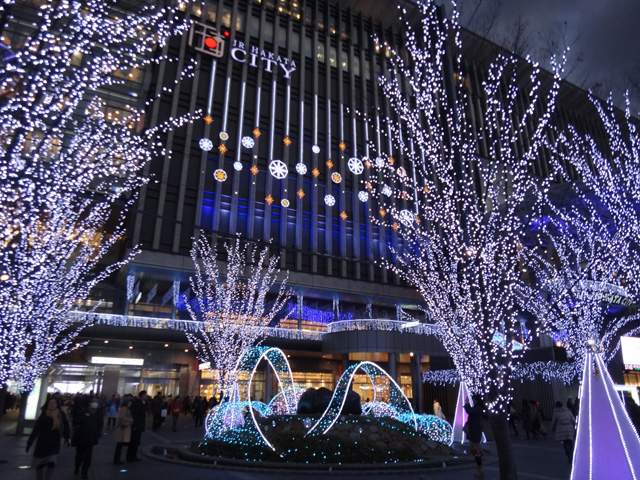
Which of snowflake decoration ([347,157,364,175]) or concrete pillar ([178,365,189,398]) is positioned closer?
concrete pillar ([178,365,189,398])

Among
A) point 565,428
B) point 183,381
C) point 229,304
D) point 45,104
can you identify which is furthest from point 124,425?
point 183,381

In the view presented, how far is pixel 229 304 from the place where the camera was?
2405cm

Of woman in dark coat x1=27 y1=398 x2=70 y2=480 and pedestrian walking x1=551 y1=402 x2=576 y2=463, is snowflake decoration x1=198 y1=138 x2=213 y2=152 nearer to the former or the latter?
woman in dark coat x1=27 y1=398 x2=70 y2=480

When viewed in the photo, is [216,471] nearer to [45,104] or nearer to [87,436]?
[87,436]

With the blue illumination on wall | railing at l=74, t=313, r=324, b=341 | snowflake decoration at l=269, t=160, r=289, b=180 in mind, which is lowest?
railing at l=74, t=313, r=324, b=341

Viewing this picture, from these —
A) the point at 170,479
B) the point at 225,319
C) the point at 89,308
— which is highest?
the point at 89,308

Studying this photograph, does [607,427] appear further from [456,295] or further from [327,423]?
[327,423]

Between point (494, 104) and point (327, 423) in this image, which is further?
point (327, 423)

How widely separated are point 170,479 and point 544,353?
2568 cm

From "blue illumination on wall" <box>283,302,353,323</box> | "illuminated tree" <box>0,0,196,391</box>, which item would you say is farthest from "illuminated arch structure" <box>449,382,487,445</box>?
"blue illumination on wall" <box>283,302,353,323</box>

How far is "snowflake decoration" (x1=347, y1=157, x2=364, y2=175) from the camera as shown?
39.2 m

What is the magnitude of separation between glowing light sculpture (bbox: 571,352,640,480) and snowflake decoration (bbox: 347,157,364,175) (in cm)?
3343

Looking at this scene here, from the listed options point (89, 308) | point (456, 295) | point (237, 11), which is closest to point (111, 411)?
point (89, 308)

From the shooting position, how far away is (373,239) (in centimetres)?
3794
